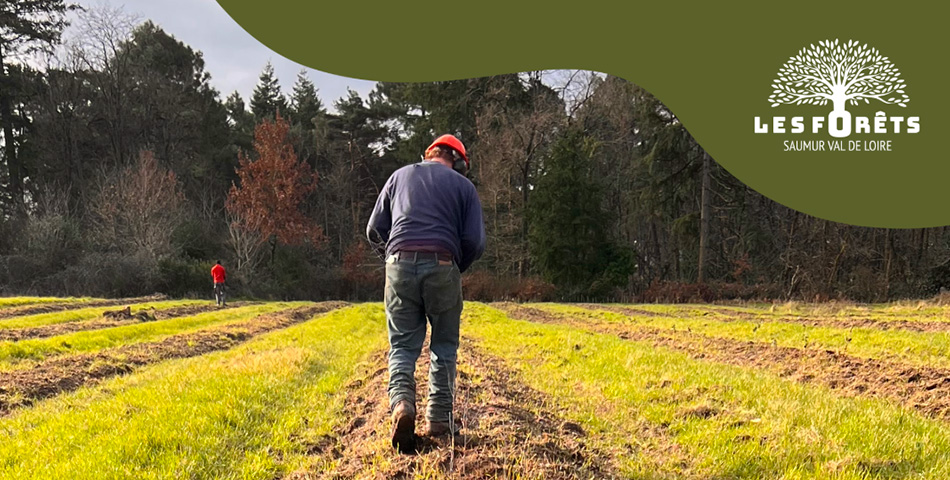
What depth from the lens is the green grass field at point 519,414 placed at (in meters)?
3.86

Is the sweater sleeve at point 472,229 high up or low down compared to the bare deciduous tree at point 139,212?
down

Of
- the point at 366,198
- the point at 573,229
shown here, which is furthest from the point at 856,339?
the point at 366,198

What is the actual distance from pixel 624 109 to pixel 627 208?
7600 mm

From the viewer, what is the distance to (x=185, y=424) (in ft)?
15.8

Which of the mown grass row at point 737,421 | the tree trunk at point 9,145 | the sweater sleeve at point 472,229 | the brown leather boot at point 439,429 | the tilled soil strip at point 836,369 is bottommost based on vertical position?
the tilled soil strip at point 836,369

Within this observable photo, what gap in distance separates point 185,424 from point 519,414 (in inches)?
117

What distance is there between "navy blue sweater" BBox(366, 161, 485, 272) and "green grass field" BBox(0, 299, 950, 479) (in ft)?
4.72

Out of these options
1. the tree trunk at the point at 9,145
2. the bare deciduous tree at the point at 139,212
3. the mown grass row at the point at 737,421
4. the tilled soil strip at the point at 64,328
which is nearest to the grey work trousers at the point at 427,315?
the mown grass row at the point at 737,421

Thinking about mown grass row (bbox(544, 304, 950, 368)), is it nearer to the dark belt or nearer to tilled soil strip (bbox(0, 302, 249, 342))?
the dark belt

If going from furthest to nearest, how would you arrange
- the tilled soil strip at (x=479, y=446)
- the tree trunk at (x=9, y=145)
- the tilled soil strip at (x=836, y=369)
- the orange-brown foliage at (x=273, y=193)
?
the orange-brown foliage at (x=273, y=193) → the tree trunk at (x=9, y=145) → the tilled soil strip at (x=836, y=369) → the tilled soil strip at (x=479, y=446)

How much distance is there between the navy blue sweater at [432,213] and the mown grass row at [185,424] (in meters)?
1.95

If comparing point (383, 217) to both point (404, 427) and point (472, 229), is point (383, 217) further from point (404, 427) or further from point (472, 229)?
point (404, 427)

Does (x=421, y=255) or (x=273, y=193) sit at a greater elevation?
(x=273, y=193)

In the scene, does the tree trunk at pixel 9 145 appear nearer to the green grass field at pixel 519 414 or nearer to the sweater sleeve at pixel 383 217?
the green grass field at pixel 519 414
